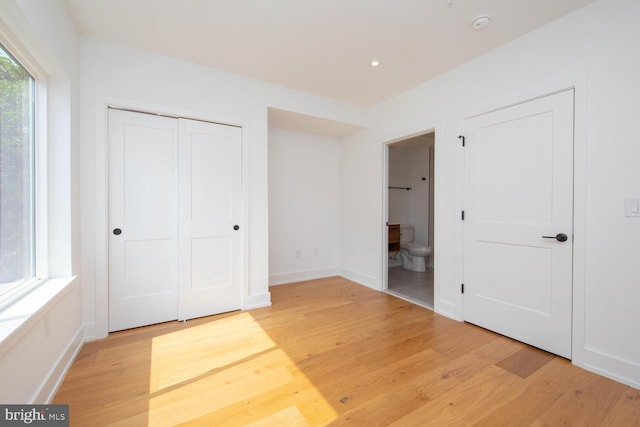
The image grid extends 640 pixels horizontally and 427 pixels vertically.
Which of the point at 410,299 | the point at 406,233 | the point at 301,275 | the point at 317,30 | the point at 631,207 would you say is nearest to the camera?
the point at 631,207

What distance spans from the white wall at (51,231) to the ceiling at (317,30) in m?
0.52

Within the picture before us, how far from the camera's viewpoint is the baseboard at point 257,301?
302 centimetres

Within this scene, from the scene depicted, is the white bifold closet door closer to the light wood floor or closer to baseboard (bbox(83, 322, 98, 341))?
baseboard (bbox(83, 322, 98, 341))

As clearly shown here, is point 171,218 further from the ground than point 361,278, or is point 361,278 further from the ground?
point 171,218

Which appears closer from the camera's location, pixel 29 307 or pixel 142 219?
pixel 29 307

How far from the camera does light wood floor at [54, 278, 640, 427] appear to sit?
1.47m

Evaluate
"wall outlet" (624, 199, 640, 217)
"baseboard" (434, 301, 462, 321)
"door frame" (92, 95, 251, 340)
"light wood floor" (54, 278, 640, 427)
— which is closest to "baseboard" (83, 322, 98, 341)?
"door frame" (92, 95, 251, 340)

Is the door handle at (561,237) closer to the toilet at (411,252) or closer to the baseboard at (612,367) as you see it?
the baseboard at (612,367)

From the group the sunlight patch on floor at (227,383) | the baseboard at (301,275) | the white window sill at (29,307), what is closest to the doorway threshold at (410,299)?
the baseboard at (301,275)

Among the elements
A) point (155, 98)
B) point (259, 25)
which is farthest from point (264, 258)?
point (259, 25)

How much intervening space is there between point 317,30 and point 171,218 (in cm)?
223

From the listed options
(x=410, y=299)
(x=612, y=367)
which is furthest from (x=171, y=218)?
(x=612, y=367)

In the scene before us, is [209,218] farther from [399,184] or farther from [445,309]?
[399,184]

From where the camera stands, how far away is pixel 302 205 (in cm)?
425
